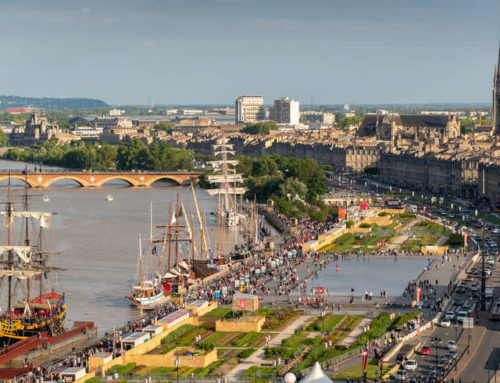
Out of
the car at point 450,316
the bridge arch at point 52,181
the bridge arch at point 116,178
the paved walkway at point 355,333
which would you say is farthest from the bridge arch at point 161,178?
the car at point 450,316

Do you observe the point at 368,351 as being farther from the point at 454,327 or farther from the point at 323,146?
the point at 323,146

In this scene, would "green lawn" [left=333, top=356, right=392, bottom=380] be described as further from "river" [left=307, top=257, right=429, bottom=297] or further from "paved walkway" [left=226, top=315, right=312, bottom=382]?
"river" [left=307, top=257, right=429, bottom=297]

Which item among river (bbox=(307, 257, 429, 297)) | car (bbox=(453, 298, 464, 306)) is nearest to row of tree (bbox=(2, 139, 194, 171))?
river (bbox=(307, 257, 429, 297))

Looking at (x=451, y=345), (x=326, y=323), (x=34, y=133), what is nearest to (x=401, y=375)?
(x=451, y=345)

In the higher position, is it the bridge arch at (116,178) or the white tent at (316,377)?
the white tent at (316,377)

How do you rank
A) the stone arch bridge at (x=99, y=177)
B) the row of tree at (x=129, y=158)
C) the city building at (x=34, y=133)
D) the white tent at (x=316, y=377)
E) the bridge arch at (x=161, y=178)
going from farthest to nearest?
the city building at (x=34, y=133), the row of tree at (x=129, y=158), the bridge arch at (x=161, y=178), the stone arch bridge at (x=99, y=177), the white tent at (x=316, y=377)

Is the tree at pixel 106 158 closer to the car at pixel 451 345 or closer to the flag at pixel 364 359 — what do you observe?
the car at pixel 451 345

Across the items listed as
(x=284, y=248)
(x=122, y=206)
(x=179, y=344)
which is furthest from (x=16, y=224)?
(x=179, y=344)
